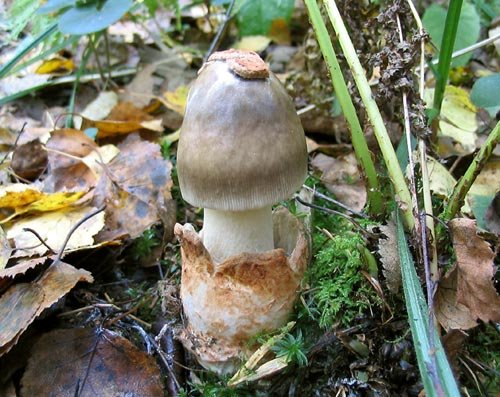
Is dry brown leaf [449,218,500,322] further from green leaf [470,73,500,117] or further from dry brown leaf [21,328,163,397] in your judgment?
dry brown leaf [21,328,163,397]

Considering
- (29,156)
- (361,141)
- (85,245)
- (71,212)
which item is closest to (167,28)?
(29,156)

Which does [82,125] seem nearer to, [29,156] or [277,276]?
[29,156]

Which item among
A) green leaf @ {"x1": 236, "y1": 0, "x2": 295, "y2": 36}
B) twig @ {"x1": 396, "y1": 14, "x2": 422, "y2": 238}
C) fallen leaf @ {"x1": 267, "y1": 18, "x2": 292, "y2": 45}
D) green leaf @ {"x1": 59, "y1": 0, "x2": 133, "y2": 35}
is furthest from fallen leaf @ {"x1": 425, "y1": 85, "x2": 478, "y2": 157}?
fallen leaf @ {"x1": 267, "y1": 18, "x2": 292, "y2": 45}

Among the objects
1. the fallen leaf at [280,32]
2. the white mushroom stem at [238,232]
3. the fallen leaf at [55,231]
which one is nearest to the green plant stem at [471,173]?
the white mushroom stem at [238,232]

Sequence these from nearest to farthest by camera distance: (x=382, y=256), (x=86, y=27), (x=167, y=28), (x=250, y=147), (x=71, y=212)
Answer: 1. (x=250, y=147)
2. (x=382, y=256)
3. (x=71, y=212)
4. (x=86, y=27)
5. (x=167, y=28)

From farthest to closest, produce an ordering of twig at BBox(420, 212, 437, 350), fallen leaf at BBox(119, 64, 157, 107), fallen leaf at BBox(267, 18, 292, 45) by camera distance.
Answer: fallen leaf at BBox(267, 18, 292, 45), fallen leaf at BBox(119, 64, 157, 107), twig at BBox(420, 212, 437, 350)

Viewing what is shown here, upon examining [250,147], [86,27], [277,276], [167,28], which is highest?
[250,147]
